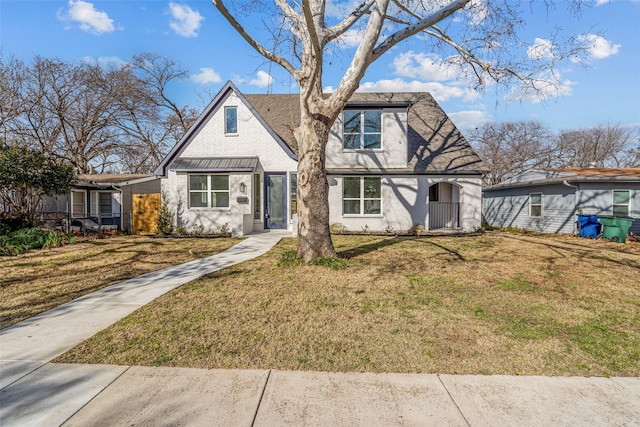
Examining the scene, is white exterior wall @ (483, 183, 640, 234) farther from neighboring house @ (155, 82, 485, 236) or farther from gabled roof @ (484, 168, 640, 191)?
neighboring house @ (155, 82, 485, 236)

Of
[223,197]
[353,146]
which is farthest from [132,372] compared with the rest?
[353,146]

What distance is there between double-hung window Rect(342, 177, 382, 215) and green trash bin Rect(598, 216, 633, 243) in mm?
9902

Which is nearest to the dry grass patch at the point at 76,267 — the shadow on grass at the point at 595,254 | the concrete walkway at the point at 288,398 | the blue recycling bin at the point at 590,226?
the concrete walkway at the point at 288,398

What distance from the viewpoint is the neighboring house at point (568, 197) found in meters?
15.0

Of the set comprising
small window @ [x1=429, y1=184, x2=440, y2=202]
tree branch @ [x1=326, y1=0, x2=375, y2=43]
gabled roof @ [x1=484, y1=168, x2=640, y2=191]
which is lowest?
small window @ [x1=429, y1=184, x2=440, y2=202]

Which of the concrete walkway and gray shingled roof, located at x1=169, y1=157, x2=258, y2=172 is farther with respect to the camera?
gray shingled roof, located at x1=169, y1=157, x2=258, y2=172

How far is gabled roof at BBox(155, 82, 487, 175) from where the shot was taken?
14.1m

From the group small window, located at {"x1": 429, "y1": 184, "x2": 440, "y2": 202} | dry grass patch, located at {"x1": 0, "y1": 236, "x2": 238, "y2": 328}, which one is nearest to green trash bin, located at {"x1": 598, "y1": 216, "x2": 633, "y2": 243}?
small window, located at {"x1": 429, "y1": 184, "x2": 440, "y2": 202}

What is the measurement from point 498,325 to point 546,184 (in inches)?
631

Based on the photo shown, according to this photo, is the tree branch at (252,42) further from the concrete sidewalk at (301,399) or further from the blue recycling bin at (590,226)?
the blue recycling bin at (590,226)

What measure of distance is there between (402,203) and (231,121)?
8802 millimetres

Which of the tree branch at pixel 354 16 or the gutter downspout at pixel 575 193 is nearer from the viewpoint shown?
the tree branch at pixel 354 16

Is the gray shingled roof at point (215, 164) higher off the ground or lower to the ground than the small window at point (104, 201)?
higher

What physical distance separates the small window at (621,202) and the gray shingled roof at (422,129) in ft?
23.4
